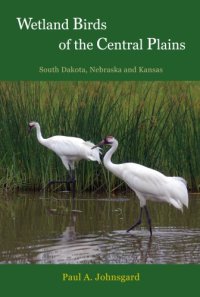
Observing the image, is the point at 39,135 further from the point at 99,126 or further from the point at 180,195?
the point at 180,195

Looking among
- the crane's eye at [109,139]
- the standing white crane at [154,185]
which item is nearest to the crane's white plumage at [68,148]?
the crane's eye at [109,139]

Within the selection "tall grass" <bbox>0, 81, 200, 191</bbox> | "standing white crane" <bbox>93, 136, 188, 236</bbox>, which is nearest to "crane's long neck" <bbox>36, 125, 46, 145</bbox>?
"tall grass" <bbox>0, 81, 200, 191</bbox>

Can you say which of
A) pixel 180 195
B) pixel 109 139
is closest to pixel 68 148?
pixel 109 139

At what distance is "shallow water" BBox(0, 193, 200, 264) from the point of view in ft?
26.8

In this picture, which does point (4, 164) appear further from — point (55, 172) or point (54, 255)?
point (54, 255)

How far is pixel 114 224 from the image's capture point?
10.4 m

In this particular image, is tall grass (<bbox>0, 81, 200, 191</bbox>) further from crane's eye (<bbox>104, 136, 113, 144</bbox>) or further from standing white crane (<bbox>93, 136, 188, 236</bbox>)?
standing white crane (<bbox>93, 136, 188, 236</bbox>)

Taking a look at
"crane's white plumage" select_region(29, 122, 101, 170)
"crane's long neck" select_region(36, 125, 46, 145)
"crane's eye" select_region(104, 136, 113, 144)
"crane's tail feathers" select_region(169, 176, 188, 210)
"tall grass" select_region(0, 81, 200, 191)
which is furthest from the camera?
"crane's long neck" select_region(36, 125, 46, 145)

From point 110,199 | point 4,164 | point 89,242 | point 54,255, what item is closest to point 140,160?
point 110,199

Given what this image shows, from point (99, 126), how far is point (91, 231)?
3237 millimetres

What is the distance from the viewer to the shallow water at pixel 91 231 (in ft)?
26.8

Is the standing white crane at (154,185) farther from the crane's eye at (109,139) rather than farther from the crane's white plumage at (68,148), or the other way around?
the crane's white plumage at (68,148)

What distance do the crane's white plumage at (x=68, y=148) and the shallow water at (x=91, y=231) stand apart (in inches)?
25.0

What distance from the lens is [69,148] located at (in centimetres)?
1259
